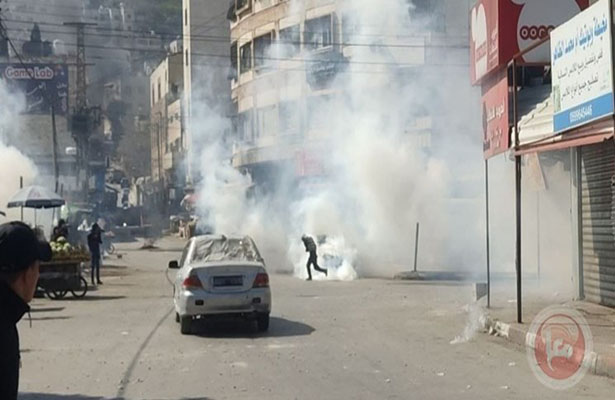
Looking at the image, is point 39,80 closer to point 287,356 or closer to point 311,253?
point 311,253

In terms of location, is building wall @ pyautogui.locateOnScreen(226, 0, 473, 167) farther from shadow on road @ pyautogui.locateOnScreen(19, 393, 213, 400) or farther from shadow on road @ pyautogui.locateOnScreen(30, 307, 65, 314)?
shadow on road @ pyautogui.locateOnScreen(19, 393, 213, 400)

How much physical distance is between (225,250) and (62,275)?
8081 mm

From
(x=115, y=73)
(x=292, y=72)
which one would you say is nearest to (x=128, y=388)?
(x=292, y=72)

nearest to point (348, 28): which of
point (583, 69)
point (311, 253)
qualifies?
point (311, 253)

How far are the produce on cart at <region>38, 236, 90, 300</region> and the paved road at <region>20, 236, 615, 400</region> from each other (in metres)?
1.49

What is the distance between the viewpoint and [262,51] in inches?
2031

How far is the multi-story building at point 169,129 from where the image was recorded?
81.2 m

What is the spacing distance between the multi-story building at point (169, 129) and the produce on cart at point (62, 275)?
181ft

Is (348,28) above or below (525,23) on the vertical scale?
above

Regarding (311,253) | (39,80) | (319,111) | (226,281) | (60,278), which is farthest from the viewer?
(39,80)

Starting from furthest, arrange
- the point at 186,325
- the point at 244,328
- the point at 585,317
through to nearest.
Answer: the point at 244,328 → the point at 186,325 → the point at 585,317

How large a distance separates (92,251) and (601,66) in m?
19.4

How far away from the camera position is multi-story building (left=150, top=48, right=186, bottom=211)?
81.2 m

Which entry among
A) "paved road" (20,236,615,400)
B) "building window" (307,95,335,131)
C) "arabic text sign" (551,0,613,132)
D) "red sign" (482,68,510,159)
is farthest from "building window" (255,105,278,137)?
"arabic text sign" (551,0,613,132)
